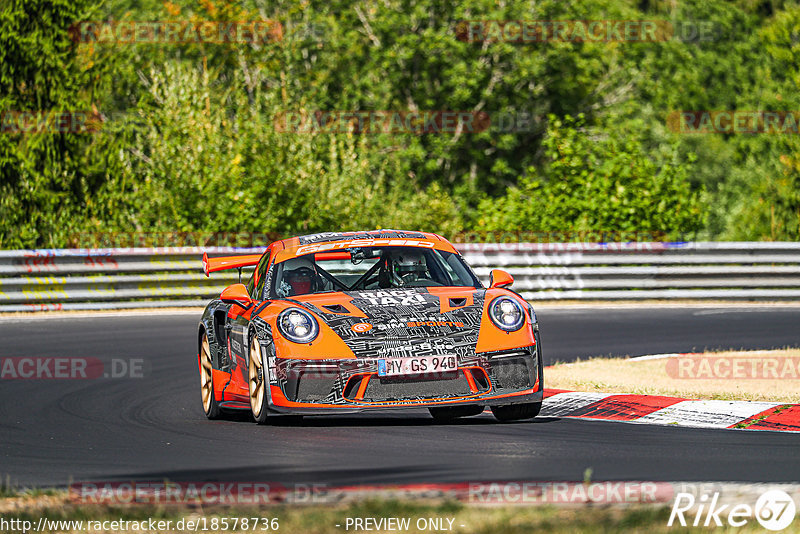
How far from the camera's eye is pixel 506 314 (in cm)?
891

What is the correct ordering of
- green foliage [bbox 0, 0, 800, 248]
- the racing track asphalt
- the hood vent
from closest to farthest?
the racing track asphalt
the hood vent
green foliage [bbox 0, 0, 800, 248]

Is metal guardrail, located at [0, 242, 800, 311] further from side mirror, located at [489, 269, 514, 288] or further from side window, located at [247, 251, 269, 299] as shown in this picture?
side mirror, located at [489, 269, 514, 288]

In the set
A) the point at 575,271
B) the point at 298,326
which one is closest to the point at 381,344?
the point at 298,326

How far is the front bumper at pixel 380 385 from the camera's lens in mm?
8477

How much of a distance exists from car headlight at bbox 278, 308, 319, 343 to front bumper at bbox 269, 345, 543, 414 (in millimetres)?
157

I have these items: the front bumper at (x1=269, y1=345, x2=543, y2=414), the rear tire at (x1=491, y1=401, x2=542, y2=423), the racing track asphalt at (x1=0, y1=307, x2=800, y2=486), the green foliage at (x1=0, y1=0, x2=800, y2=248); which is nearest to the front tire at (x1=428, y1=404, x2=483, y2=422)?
the racing track asphalt at (x1=0, y1=307, x2=800, y2=486)

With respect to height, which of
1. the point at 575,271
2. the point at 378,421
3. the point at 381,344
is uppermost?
the point at 381,344

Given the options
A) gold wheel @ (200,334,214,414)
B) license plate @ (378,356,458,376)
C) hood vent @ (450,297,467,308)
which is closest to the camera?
license plate @ (378,356,458,376)

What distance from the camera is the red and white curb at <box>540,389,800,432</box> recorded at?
8.90m

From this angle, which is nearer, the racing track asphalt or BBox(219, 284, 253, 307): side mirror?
the racing track asphalt

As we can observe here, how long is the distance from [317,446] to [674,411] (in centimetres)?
285

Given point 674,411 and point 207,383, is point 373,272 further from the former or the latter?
point 674,411

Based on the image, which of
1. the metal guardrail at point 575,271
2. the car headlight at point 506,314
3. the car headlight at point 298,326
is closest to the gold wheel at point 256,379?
the car headlight at point 298,326

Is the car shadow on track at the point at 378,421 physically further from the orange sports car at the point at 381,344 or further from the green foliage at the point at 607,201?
the green foliage at the point at 607,201
